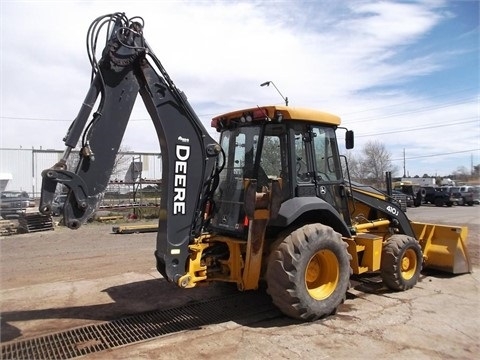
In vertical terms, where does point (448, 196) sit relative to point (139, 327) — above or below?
above

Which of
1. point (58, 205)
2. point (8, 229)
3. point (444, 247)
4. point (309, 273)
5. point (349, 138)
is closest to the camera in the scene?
point (58, 205)

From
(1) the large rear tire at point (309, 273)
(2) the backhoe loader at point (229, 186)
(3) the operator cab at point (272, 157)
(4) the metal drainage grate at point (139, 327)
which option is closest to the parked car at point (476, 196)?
(2) the backhoe loader at point (229, 186)

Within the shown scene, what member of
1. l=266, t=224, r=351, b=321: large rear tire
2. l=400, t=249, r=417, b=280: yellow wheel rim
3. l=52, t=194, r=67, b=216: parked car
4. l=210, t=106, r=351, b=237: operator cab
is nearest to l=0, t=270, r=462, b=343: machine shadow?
l=266, t=224, r=351, b=321: large rear tire

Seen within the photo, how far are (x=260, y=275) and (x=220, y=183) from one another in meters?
1.40

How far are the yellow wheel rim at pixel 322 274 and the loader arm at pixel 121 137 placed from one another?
1.61 m

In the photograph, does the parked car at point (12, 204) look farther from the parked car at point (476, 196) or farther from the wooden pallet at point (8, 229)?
the parked car at point (476, 196)

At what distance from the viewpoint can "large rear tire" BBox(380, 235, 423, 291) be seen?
6695mm

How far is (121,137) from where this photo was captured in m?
5.00

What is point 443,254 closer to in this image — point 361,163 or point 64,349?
point 64,349

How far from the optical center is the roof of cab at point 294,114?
221 inches

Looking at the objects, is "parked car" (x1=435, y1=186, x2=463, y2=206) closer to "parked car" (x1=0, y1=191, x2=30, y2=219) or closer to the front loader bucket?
the front loader bucket

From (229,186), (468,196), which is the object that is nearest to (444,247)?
(229,186)

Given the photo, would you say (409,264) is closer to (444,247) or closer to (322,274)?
(444,247)

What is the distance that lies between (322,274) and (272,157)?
1.71m
